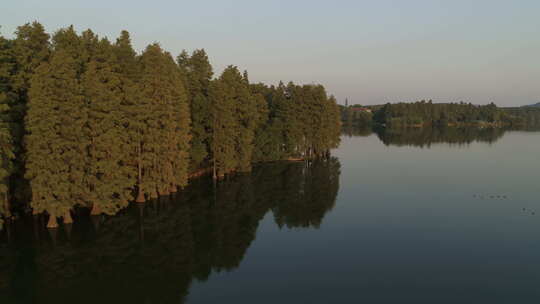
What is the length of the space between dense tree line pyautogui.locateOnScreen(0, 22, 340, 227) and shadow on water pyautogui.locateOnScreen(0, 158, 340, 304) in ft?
8.83

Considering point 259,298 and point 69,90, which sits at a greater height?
point 69,90

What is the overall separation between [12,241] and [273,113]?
61854 mm

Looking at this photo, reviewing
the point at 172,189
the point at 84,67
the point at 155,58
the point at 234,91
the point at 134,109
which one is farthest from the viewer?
the point at 234,91

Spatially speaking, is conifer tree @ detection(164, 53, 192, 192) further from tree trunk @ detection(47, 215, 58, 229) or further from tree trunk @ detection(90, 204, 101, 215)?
tree trunk @ detection(47, 215, 58, 229)

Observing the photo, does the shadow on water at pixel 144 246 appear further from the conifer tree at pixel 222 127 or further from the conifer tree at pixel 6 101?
the conifer tree at pixel 222 127

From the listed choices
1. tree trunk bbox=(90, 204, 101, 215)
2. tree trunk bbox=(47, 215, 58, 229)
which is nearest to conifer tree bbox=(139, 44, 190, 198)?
tree trunk bbox=(90, 204, 101, 215)

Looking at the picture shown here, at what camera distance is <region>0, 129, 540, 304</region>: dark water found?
70.3 ft

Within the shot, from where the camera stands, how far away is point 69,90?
101 feet

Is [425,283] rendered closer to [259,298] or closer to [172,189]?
[259,298]

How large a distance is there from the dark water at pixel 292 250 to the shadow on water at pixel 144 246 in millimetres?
110

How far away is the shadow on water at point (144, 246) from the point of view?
21.4 m

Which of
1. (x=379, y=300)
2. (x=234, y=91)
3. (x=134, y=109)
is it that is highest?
(x=234, y=91)

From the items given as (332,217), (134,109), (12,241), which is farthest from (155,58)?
(332,217)

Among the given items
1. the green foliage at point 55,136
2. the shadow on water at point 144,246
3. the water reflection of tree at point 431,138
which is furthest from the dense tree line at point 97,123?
the water reflection of tree at point 431,138
